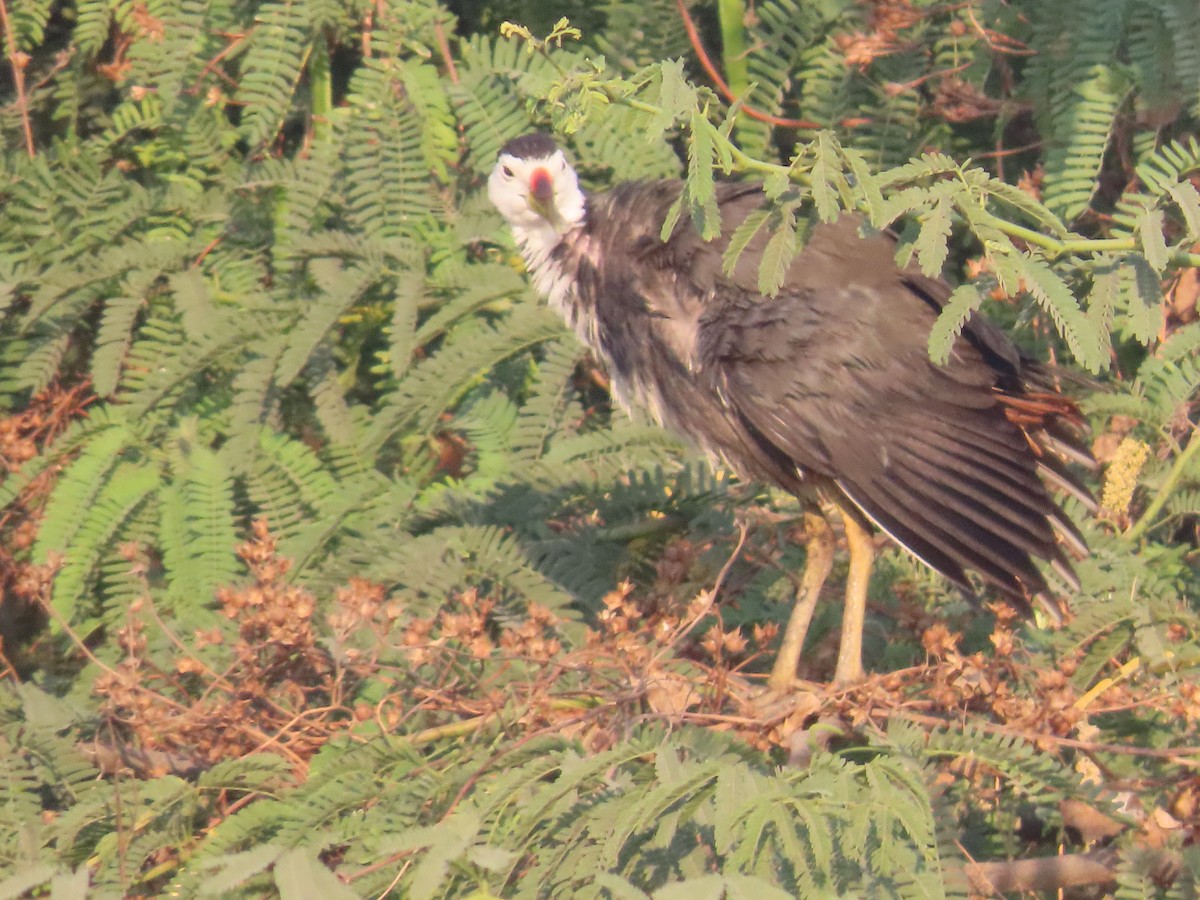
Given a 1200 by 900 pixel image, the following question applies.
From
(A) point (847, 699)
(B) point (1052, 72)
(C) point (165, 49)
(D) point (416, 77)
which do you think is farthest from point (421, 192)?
(A) point (847, 699)

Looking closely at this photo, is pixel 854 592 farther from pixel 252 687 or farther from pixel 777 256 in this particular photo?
pixel 252 687

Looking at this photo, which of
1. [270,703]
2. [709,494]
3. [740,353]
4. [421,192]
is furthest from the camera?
[421,192]

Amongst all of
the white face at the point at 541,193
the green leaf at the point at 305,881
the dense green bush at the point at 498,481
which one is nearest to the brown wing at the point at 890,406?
the dense green bush at the point at 498,481

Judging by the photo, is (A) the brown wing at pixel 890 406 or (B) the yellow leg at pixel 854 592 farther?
(B) the yellow leg at pixel 854 592

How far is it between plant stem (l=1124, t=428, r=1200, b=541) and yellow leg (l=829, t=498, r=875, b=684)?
25.1 inches

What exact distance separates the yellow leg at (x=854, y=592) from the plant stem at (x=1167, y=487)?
0.64 m

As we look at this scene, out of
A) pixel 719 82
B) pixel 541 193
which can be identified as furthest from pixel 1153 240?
pixel 719 82

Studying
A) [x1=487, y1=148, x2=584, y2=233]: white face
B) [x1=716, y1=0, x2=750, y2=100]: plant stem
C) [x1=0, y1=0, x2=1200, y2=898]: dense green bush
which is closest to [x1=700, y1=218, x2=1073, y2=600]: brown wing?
[x1=0, y1=0, x2=1200, y2=898]: dense green bush

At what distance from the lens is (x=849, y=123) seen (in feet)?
15.4

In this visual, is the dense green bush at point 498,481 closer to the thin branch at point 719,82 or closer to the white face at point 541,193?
the thin branch at point 719,82

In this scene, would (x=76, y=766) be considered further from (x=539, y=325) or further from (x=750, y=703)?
(x=539, y=325)

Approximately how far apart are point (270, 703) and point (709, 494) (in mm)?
1393

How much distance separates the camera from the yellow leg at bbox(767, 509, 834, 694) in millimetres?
3662

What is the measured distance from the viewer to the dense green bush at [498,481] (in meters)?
2.63
